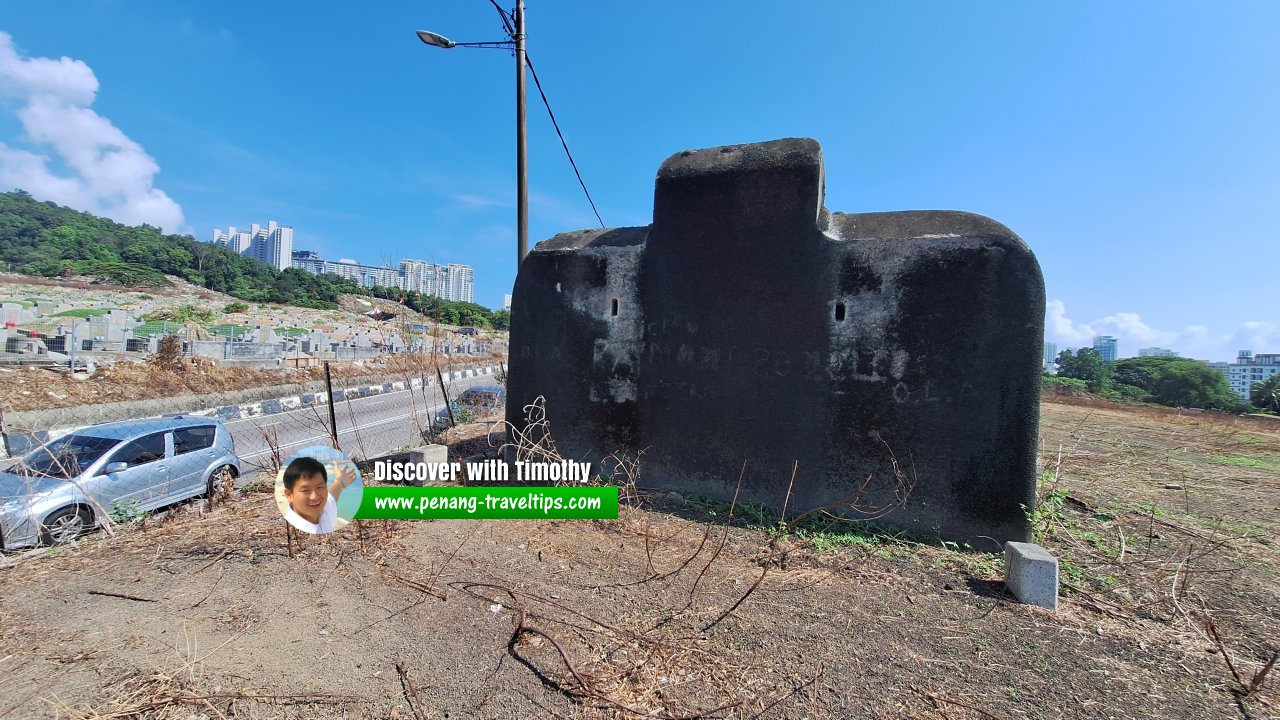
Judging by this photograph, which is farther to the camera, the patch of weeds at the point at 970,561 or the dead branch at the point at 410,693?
the patch of weeds at the point at 970,561

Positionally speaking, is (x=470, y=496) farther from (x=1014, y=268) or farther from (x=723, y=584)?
(x=1014, y=268)

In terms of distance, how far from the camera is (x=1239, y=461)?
10188 millimetres

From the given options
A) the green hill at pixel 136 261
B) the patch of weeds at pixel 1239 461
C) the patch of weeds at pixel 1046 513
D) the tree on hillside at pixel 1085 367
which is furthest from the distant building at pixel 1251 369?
the green hill at pixel 136 261

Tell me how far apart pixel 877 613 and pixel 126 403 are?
1763 centimetres

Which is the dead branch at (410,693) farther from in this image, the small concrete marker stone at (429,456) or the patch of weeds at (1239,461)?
the patch of weeds at (1239,461)

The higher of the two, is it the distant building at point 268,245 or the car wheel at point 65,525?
the distant building at point 268,245

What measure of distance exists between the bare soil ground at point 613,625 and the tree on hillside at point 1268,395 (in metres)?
37.6

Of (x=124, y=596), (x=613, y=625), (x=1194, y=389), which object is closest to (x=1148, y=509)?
(x=613, y=625)

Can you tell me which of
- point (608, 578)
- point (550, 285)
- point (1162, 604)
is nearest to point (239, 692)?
point (608, 578)

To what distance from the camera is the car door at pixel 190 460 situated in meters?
6.25

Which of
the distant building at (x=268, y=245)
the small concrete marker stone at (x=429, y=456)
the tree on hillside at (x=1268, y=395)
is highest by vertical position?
the distant building at (x=268, y=245)

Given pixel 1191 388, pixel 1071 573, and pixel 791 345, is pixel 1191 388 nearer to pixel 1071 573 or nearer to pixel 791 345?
pixel 1071 573

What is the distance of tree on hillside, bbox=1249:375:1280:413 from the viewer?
1072 inches

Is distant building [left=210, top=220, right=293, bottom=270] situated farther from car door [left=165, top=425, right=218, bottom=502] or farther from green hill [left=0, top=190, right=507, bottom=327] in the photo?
car door [left=165, top=425, right=218, bottom=502]
